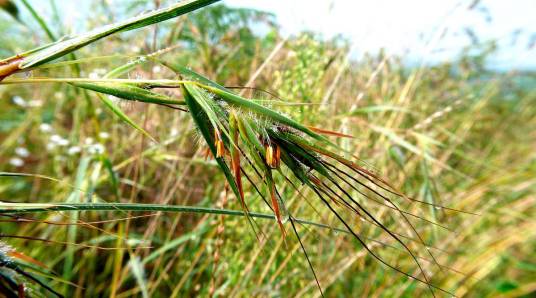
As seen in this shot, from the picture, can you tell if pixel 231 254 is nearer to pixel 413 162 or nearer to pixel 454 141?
pixel 413 162

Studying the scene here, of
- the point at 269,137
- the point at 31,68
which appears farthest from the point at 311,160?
the point at 31,68

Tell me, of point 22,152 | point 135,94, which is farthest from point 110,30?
point 22,152

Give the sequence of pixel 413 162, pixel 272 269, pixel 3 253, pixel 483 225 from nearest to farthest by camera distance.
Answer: pixel 3 253, pixel 272 269, pixel 413 162, pixel 483 225

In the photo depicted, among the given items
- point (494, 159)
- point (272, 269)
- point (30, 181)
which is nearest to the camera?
point (272, 269)

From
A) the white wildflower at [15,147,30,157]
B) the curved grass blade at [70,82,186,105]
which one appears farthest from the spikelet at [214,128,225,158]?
the white wildflower at [15,147,30,157]

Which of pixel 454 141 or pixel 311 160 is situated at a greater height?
pixel 311 160

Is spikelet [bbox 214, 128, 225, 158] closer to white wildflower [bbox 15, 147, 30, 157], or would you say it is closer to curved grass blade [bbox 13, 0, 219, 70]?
curved grass blade [bbox 13, 0, 219, 70]

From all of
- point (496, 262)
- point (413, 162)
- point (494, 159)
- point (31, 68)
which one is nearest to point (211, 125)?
point (31, 68)

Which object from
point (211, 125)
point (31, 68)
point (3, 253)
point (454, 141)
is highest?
point (31, 68)

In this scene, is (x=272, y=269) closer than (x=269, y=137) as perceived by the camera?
No
